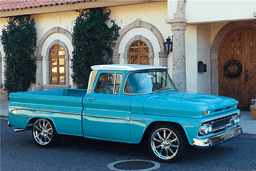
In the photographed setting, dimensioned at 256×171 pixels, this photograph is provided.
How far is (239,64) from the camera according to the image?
12539 mm

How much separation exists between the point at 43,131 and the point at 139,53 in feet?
23.5

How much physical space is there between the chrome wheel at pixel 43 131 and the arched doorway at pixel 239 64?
7753 mm

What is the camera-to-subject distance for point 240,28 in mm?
12445

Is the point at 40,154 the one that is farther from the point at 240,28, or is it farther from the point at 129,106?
the point at 240,28

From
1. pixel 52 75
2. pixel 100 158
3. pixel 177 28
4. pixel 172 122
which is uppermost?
pixel 177 28

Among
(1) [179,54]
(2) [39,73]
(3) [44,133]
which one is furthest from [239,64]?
(2) [39,73]

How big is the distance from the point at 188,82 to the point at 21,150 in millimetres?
6869

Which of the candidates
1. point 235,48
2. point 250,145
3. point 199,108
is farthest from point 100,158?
point 235,48

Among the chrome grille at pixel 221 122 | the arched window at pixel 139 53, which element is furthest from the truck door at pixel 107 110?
the arched window at pixel 139 53

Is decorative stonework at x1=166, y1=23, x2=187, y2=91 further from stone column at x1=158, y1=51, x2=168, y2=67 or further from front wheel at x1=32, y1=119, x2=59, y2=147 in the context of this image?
front wheel at x1=32, y1=119, x2=59, y2=147

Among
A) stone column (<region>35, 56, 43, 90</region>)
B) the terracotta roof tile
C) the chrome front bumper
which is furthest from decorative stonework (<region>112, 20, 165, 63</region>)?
the chrome front bumper

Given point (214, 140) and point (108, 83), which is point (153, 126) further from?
point (108, 83)

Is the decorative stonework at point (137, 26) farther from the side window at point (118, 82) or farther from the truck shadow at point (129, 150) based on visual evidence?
the side window at point (118, 82)

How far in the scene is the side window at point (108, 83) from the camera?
6445 mm
